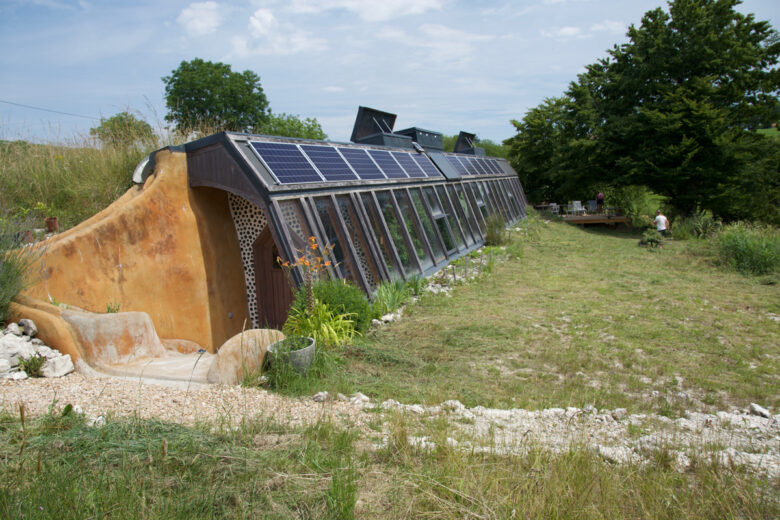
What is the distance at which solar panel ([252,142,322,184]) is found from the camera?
7.40 metres

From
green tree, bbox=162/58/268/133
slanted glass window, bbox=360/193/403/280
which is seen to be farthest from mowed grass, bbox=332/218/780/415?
green tree, bbox=162/58/268/133

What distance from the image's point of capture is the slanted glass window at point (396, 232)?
958 centimetres

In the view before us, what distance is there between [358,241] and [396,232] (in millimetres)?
1420

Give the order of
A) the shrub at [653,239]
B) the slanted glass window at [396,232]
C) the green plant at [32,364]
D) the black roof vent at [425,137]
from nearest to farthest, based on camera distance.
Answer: the green plant at [32,364] < the slanted glass window at [396,232] < the shrub at [653,239] < the black roof vent at [425,137]

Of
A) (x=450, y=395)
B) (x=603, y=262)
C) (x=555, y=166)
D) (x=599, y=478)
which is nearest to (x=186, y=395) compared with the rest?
(x=450, y=395)

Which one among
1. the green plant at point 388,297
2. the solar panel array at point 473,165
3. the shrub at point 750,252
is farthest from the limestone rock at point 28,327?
the shrub at point 750,252

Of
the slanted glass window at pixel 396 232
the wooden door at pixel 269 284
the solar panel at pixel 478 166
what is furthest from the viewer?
the solar panel at pixel 478 166

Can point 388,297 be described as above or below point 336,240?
below

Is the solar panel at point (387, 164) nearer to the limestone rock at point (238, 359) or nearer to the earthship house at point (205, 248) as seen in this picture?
the earthship house at point (205, 248)

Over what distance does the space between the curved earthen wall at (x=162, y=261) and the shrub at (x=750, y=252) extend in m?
11.6

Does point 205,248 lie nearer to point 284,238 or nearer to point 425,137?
point 284,238

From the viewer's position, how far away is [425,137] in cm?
A: 1727

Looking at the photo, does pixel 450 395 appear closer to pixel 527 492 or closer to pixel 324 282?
pixel 527 492

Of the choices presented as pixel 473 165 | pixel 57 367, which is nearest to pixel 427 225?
pixel 57 367
